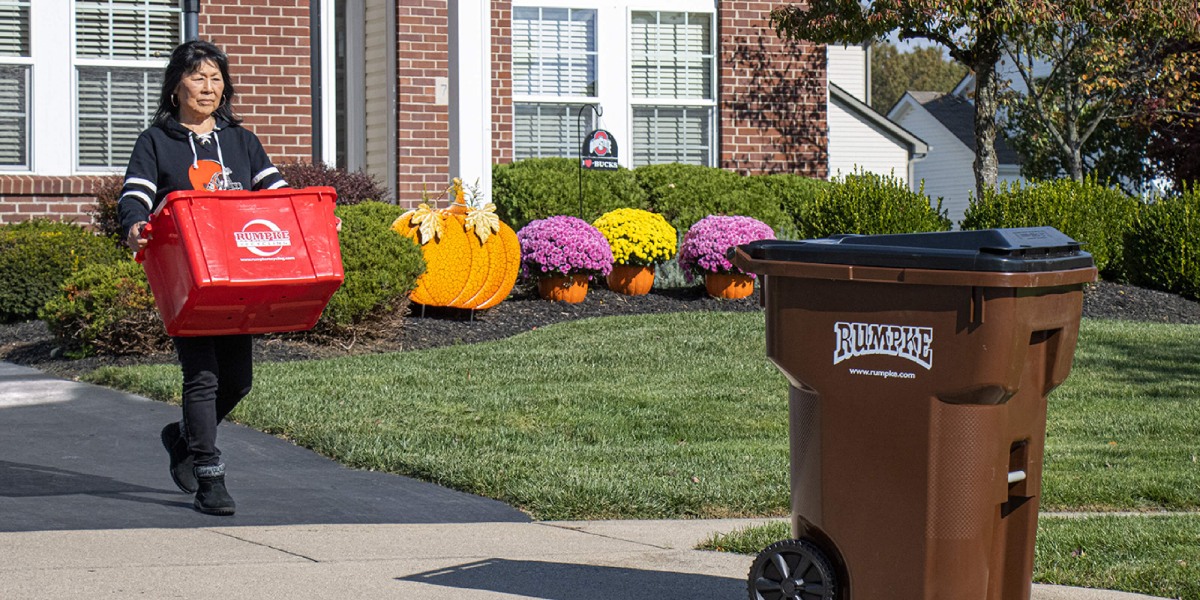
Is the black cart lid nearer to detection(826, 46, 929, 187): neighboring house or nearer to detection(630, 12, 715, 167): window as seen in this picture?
detection(630, 12, 715, 167): window

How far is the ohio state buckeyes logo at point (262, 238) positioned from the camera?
Answer: 17.2 ft

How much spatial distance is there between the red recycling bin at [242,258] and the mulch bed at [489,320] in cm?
472

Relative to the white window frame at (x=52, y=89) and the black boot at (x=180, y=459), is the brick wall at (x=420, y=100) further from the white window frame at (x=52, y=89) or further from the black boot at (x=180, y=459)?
the black boot at (x=180, y=459)

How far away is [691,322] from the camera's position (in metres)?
12.0

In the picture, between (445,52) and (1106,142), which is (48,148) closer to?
(445,52)

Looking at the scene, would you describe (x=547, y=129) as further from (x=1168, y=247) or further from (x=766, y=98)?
(x=1168, y=247)

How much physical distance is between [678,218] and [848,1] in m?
2.95

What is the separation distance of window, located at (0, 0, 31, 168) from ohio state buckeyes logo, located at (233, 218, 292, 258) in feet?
30.4

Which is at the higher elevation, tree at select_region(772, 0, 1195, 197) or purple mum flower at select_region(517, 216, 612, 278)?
tree at select_region(772, 0, 1195, 197)

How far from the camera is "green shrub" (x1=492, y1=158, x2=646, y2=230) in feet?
48.4

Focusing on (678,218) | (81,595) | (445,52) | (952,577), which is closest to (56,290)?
(445,52)

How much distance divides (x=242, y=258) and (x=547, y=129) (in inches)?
422

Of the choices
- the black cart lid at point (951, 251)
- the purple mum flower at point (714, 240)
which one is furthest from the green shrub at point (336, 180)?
the black cart lid at point (951, 251)

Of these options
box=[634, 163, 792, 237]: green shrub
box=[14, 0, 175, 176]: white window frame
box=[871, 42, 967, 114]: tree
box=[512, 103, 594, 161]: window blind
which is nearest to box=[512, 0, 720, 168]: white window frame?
box=[512, 103, 594, 161]: window blind
